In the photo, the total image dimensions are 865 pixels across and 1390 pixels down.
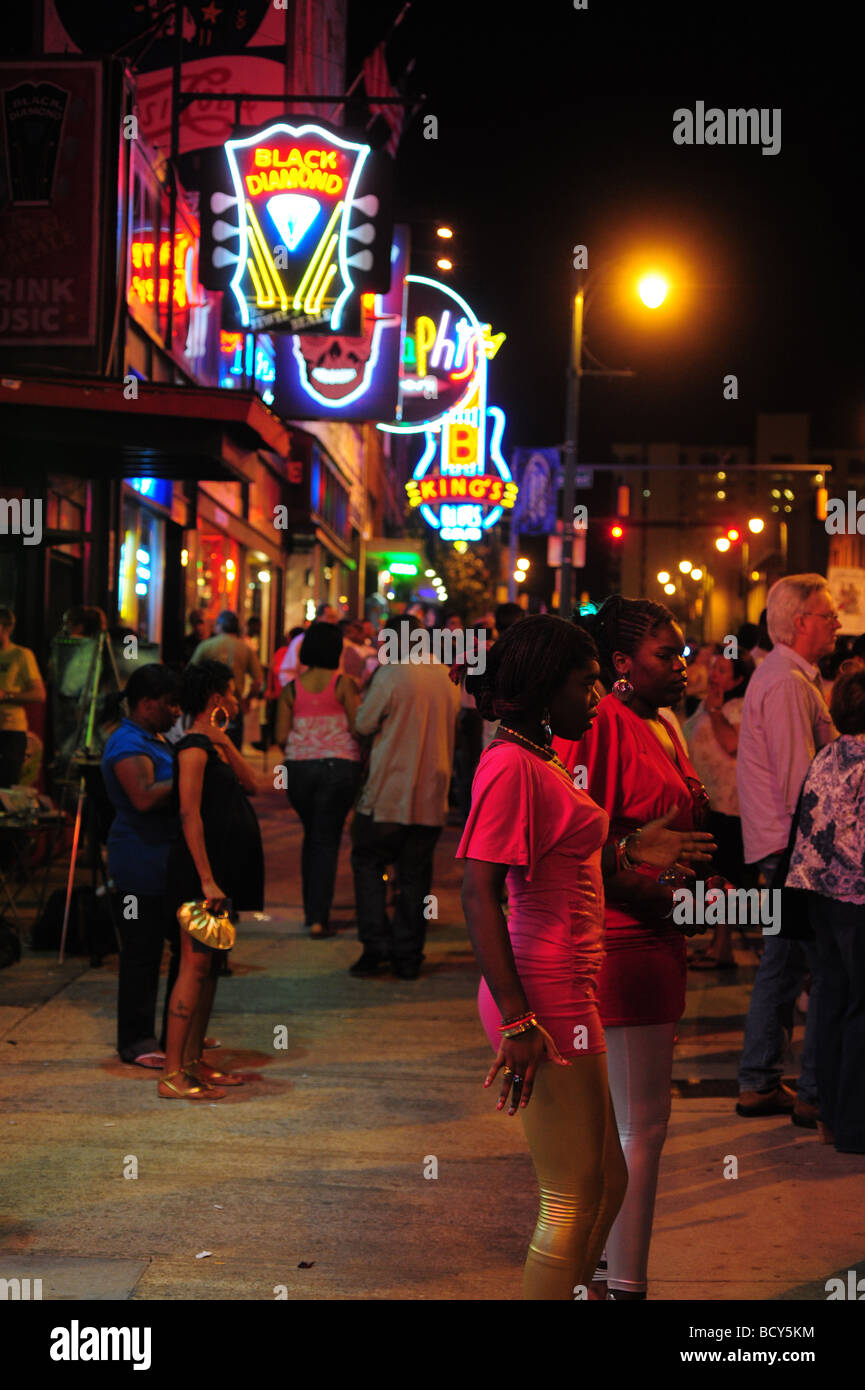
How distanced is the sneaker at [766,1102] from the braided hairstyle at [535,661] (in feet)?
11.4

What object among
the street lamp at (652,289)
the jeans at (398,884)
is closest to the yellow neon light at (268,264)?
the jeans at (398,884)

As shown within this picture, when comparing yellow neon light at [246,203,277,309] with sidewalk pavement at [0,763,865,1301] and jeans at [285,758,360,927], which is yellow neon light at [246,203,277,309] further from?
sidewalk pavement at [0,763,865,1301]

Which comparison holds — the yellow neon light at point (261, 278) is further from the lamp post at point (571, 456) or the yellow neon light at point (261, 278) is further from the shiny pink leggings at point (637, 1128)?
the shiny pink leggings at point (637, 1128)

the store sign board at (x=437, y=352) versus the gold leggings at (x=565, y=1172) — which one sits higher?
the store sign board at (x=437, y=352)

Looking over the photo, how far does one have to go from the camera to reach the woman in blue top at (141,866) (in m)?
7.06

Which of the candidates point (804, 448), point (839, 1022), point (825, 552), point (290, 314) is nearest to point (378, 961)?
point (839, 1022)

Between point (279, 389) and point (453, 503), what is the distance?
31.6ft

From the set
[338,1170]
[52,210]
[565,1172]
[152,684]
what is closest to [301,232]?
[52,210]

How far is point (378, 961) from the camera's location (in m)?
9.28

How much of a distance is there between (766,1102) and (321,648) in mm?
4953

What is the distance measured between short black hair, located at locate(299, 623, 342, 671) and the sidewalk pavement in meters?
2.66

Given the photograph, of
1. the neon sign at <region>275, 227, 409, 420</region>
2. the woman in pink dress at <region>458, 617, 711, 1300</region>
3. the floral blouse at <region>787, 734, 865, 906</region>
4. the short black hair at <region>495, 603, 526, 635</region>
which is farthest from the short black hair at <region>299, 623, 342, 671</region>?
the neon sign at <region>275, 227, 409, 420</region>

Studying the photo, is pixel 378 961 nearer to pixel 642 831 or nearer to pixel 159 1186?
pixel 159 1186

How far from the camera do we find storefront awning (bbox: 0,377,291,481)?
10641 mm
